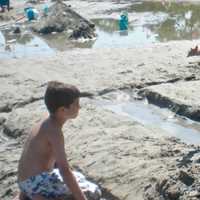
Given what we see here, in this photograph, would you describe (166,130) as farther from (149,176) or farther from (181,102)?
(149,176)

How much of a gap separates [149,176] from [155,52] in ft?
24.5

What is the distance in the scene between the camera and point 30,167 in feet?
14.6

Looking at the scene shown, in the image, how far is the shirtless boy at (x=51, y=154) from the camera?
4258 mm

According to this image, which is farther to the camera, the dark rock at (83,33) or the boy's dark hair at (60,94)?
the dark rock at (83,33)

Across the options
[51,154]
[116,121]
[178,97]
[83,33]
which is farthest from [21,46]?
[51,154]

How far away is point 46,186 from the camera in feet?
14.4

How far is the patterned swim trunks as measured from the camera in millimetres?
4371

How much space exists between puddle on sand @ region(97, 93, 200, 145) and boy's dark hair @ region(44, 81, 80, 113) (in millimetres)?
2895

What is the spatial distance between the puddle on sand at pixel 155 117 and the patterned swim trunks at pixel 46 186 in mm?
2820

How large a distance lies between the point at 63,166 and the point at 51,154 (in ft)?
0.66

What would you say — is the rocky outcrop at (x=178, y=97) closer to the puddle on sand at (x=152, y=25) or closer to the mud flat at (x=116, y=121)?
the mud flat at (x=116, y=121)

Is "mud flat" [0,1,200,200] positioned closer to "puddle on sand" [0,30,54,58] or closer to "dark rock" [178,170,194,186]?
"dark rock" [178,170,194,186]

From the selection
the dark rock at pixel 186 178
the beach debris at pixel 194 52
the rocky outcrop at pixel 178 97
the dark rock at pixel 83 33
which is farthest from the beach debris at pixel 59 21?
the dark rock at pixel 186 178

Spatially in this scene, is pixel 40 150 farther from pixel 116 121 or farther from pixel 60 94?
pixel 116 121
